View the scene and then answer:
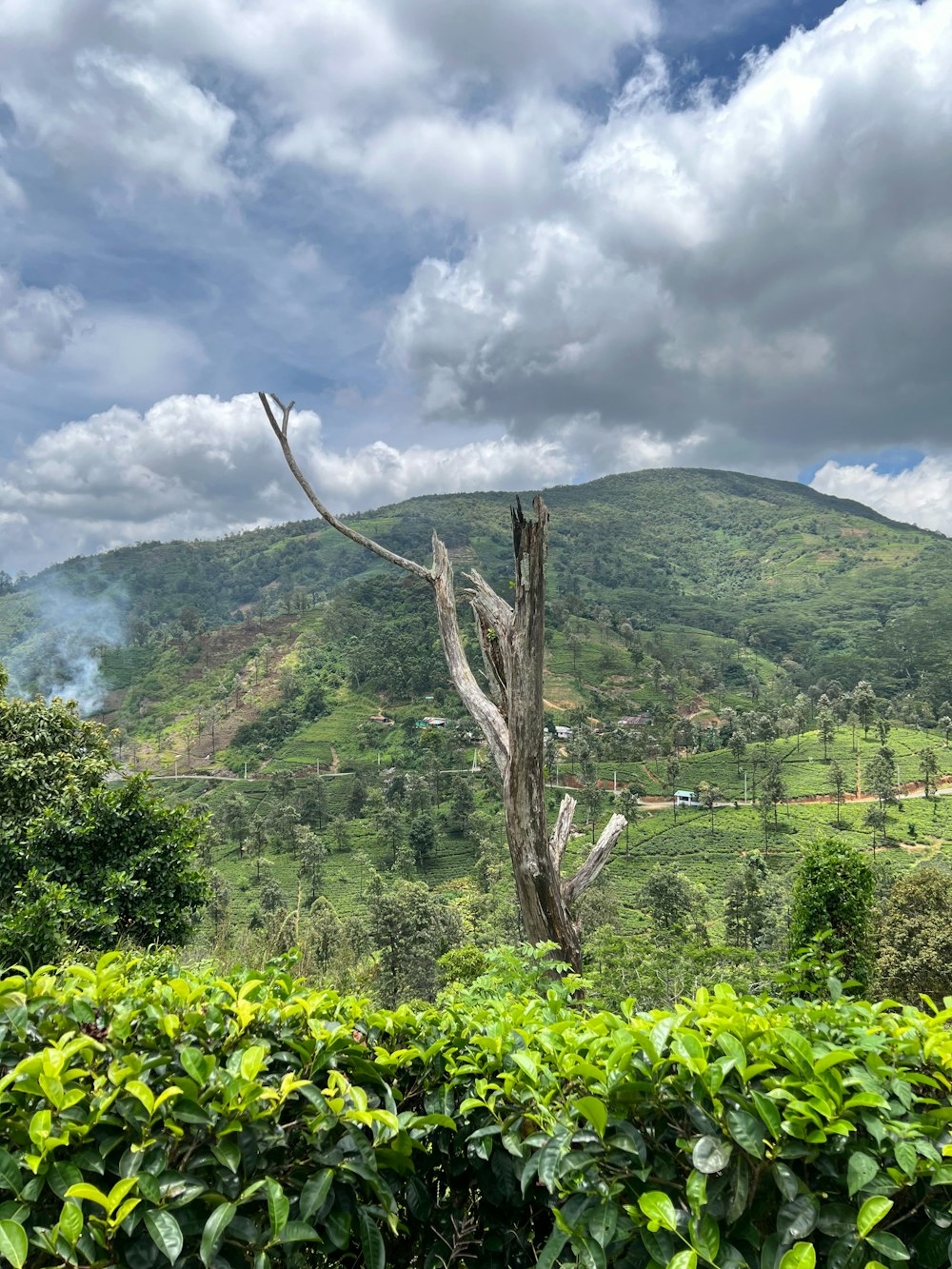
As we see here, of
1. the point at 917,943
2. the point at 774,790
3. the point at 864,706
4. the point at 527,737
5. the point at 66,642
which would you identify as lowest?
the point at 774,790

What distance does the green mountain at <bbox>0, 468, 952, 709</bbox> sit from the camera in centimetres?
9406

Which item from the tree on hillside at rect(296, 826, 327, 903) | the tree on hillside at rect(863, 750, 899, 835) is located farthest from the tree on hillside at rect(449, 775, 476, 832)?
the tree on hillside at rect(863, 750, 899, 835)

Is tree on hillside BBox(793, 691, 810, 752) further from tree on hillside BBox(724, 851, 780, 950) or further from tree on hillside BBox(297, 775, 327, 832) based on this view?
tree on hillside BBox(297, 775, 327, 832)

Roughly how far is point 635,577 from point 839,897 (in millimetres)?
126290

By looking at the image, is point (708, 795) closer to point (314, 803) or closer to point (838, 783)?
point (838, 783)

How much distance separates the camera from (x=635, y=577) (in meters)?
133

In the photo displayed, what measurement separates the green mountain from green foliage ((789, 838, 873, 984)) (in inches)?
2958

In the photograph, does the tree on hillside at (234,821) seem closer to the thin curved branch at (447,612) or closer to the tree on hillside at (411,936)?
the tree on hillside at (411,936)

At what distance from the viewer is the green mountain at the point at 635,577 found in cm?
9406

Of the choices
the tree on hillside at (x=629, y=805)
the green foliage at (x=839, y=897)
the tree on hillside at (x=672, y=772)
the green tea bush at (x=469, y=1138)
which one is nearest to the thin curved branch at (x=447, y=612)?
the green tea bush at (x=469, y=1138)

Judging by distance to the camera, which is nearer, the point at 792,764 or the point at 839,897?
the point at 839,897

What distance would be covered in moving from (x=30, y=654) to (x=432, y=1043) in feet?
367

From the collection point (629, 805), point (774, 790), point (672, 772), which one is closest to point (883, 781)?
point (774, 790)

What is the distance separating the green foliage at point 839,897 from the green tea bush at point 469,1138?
10074 millimetres
